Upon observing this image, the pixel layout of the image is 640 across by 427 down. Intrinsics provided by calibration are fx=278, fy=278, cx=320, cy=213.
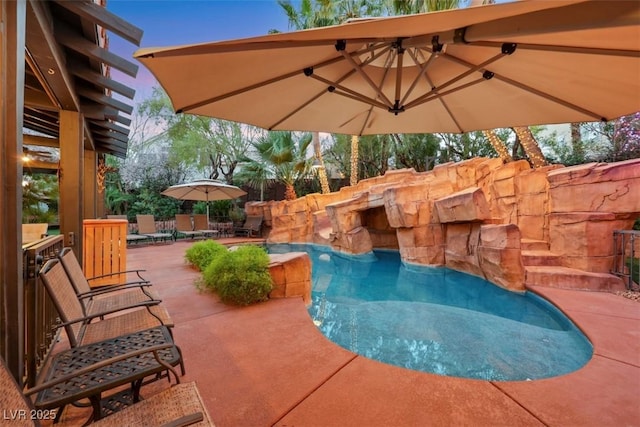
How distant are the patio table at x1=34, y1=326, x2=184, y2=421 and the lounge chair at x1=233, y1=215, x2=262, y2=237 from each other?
33.5 feet

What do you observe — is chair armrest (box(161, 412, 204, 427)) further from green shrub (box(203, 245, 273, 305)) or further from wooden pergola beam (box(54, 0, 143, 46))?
wooden pergola beam (box(54, 0, 143, 46))

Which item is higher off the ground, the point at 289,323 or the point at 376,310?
the point at 289,323

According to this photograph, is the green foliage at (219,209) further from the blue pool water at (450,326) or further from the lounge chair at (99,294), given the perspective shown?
the lounge chair at (99,294)

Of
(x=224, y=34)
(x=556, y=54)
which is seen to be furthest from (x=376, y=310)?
(x=224, y=34)

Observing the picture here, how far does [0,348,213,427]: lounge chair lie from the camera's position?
3.23 feet

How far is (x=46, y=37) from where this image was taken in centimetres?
229

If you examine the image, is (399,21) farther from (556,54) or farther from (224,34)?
(224,34)

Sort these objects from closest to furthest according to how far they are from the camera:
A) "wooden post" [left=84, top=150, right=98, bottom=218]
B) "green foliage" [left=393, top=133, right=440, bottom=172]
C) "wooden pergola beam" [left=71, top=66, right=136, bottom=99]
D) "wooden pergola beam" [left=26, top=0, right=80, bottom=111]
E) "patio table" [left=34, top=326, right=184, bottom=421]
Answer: "patio table" [left=34, top=326, right=184, bottom=421], "wooden pergola beam" [left=26, top=0, right=80, bottom=111], "wooden pergola beam" [left=71, top=66, right=136, bottom=99], "wooden post" [left=84, top=150, right=98, bottom=218], "green foliage" [left=393, top=133, right=440, bottom=172]

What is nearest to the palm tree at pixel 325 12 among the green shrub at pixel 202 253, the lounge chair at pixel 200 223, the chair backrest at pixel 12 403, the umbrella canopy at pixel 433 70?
the lounge chair at pixel 200 223

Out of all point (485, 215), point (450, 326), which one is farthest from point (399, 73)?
point (485, 215)

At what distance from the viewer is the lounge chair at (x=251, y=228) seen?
1201cm

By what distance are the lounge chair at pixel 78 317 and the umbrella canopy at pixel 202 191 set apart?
777 cm

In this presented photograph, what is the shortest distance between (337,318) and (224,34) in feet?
74.6

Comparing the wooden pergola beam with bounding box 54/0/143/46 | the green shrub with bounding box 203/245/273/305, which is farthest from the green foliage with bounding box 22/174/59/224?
the wooden pergola beam with bounding box 54/0/143/46
